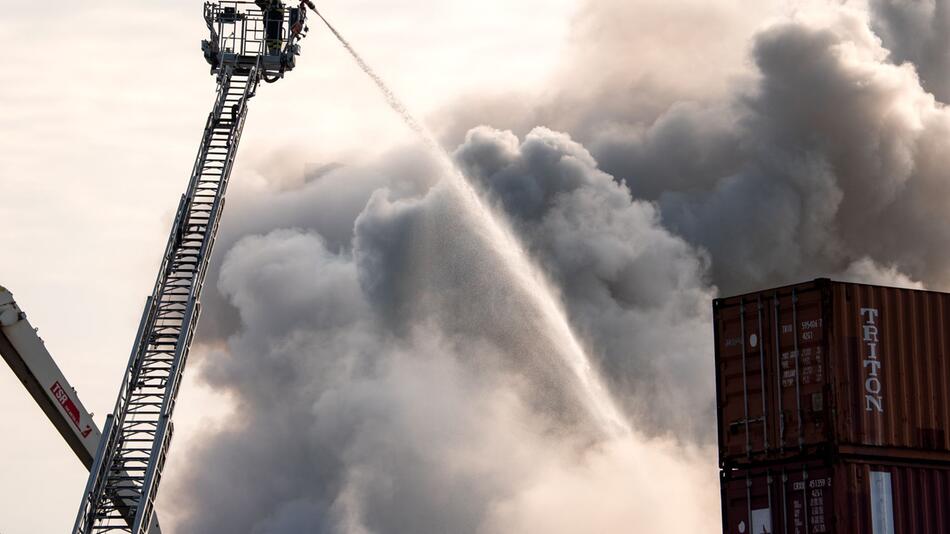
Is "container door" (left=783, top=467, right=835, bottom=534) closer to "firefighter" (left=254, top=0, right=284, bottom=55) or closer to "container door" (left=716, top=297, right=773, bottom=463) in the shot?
"container door" (left=716, top=297, right=773, bottom=463)

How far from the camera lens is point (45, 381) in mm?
61281

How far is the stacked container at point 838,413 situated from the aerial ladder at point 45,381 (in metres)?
23.5

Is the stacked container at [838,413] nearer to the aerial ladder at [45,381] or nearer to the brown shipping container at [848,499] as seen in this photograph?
the brown shipping container at [848,499]

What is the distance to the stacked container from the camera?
48.9m

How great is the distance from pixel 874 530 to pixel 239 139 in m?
33.4

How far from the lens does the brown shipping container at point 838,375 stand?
162 ft

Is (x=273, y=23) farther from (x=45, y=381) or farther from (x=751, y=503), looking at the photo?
(x=751, y=503)

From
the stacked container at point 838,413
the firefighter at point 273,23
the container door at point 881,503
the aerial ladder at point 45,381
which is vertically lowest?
the container door at point 881,503

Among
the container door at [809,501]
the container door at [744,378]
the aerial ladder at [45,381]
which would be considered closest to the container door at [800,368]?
the container door at [744,378]

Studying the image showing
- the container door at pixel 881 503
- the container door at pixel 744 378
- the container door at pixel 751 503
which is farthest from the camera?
the container door at pixel 744 378

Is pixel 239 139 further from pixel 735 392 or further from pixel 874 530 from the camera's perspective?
pixel 874 530

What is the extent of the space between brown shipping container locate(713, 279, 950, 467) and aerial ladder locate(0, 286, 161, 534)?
2351 cm

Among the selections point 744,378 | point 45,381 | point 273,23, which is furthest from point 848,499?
point 273,23

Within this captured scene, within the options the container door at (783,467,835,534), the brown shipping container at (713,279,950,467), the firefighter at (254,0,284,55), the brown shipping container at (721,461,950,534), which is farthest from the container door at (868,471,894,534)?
the firefighter at (254,0,284,55)
